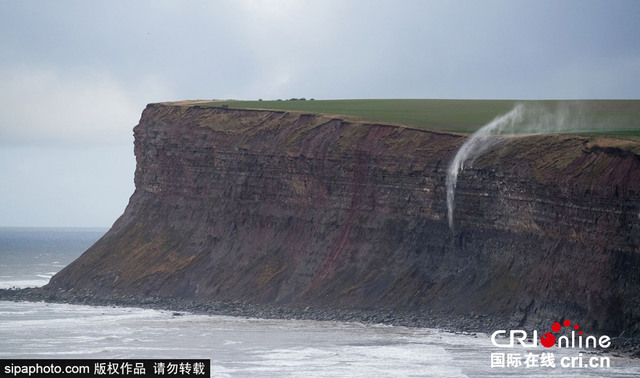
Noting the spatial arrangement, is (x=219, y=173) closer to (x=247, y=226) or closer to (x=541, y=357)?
(x=247, y=226)

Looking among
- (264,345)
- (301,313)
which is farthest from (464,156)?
(264,345)

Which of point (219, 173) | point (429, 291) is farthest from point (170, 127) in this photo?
point (429, 291)

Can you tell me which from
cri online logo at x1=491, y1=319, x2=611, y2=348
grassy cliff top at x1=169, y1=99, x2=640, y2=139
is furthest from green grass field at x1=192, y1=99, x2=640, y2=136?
cri online logo at x1=491, y1=319, x2=611, y2=348

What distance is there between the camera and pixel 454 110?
7369 centimetres

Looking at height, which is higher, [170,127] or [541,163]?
[170,127]

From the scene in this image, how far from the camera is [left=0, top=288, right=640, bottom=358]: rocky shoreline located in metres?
49.6

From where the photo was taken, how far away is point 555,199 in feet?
168

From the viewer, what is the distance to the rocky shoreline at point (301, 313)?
49.6 m

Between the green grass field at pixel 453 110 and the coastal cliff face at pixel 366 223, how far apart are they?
2856 mm

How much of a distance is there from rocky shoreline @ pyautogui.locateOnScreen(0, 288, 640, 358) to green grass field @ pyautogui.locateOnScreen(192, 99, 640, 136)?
11.4 m

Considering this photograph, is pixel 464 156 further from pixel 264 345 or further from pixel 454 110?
pixel 454 110

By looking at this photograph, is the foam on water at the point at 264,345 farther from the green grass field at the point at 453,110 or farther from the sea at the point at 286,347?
the green grass field at the point at 453,110

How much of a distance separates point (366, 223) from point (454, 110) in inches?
579

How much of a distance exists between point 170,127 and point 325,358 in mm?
34807
